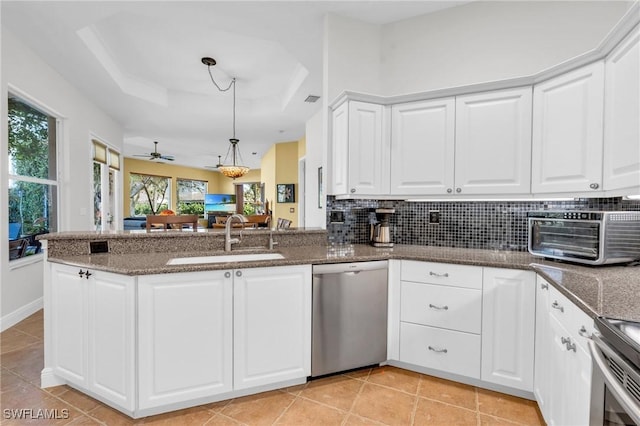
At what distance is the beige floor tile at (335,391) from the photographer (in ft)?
6.22

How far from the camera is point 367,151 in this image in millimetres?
2539

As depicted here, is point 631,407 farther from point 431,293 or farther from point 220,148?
point 220,148

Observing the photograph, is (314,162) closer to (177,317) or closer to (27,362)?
(177,317)

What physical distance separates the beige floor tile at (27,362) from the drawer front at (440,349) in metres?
2.49

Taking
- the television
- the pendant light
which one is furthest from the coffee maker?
the television

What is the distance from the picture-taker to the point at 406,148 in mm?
2521

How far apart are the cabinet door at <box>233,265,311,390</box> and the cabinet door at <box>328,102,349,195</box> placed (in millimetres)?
882

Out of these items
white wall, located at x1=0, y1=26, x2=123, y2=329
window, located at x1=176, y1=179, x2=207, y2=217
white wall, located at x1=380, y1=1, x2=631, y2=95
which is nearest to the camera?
white wall, located at x1=380, y1=1, x2=631, y2=95

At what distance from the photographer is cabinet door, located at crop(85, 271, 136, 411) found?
165 cm

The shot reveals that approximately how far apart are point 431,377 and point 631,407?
5.14ft

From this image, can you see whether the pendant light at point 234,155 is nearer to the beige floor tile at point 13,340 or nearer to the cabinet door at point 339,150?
the cabinet door at point 339,150

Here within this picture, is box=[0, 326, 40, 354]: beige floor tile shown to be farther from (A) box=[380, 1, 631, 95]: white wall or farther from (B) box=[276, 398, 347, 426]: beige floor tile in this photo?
(A) box=[380, 1, 631, 95]: white wall

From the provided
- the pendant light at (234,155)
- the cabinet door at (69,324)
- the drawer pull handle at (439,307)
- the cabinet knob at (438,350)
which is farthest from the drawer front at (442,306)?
the pendant light at (234,155)

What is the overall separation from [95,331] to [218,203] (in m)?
11.4
